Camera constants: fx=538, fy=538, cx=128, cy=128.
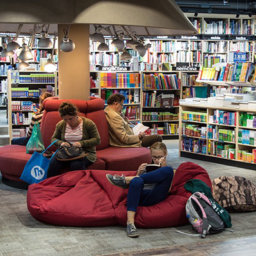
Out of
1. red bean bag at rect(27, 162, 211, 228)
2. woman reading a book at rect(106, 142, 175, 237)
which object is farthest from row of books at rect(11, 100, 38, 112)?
woman reading a book at rect(106, 142, 175, 237)

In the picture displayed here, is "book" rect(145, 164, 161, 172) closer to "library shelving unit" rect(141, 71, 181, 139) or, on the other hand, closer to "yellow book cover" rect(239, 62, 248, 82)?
"yellow book cover" rect(239, 62, 248, 82)

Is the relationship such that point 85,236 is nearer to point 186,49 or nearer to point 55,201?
point 55,201

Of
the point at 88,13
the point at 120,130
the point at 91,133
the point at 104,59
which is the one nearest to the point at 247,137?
the point at 120,130

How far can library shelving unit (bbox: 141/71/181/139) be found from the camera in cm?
1224

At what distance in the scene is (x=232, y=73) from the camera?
32.0ft

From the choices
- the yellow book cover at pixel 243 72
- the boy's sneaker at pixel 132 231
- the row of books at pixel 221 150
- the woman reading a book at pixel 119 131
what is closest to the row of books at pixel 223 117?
the row of books at pixel 221 150

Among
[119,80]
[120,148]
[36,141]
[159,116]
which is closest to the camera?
[36,141]

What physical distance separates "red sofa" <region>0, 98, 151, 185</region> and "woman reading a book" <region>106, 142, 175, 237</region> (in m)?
1.55

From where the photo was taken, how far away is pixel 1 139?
11.5 m

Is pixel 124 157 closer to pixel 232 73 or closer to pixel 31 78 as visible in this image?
pixel 232 73

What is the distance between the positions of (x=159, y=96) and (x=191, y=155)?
9.21 ft

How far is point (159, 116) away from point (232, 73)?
3.09 meters

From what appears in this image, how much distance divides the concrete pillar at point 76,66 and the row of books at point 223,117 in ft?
8.82

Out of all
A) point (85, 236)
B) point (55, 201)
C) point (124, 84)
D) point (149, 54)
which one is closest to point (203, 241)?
point (85, 236)
